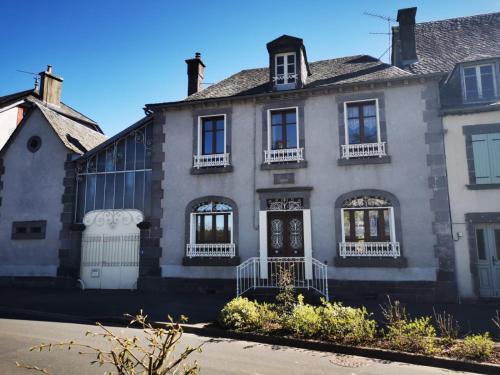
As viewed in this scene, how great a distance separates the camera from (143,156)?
1455 cm

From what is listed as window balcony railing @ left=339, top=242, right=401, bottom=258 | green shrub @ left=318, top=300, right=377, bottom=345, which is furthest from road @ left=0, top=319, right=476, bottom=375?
window balcony railing @ left=339, top=242, right=401, bottom=258

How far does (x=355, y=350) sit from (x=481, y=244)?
7.01 metres

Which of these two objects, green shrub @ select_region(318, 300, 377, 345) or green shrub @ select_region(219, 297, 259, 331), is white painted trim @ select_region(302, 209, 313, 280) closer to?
green shrub @ select_region(219, 297, 259, 331)

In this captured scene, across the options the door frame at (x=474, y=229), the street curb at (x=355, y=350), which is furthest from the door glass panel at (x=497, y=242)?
A: the street curb at (x=355, y=350)

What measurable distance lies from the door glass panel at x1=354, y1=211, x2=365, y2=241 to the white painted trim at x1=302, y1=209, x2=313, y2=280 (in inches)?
56.3

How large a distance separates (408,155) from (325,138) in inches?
104

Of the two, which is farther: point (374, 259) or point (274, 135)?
point (274, 135)

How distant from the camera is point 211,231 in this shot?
13164mm

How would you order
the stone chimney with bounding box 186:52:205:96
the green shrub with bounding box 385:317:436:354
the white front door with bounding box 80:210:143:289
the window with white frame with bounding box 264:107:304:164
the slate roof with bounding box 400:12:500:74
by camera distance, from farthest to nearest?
the stone chimney with bounding box 186:52:205:96 < the white front door with bounding box 80:210:143:289 < the slate roof with bounding box 400:12:500:74 < the window with white frame with bounding box 264:107:304:164 < the green shrub with bounding box 385:317:436:354

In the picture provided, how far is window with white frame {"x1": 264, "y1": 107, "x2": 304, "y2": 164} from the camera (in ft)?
42.4

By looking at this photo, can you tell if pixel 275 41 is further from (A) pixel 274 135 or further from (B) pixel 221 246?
(B) pixel 221 246

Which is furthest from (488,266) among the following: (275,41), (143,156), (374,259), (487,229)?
(143,156)

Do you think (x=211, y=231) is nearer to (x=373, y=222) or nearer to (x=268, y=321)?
(x=373, y=222)

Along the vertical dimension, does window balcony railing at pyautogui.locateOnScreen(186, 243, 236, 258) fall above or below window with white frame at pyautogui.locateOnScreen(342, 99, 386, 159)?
below
